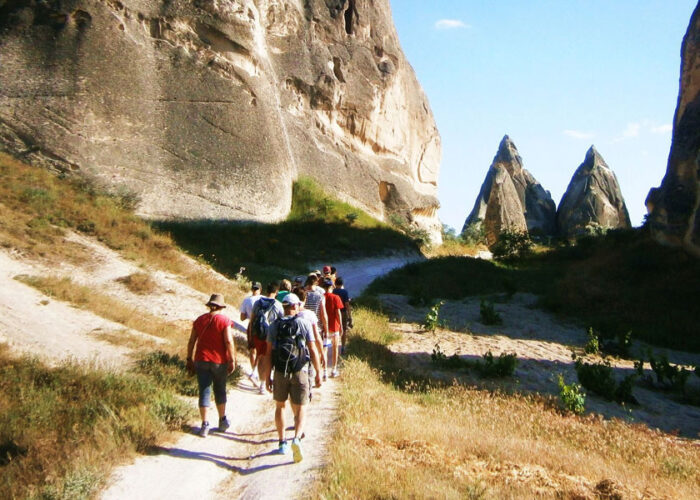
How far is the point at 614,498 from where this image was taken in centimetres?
425

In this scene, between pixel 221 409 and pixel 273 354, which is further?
pixel 221 409

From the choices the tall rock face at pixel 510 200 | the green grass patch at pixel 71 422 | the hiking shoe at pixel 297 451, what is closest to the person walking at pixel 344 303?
the green grass patch at pixel 71 422

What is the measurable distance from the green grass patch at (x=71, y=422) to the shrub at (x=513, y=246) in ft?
85.8

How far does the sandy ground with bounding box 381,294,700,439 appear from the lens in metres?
8.60

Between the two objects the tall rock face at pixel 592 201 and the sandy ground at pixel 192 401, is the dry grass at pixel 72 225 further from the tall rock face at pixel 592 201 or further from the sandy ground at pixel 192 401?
the tall rock face at pixel 592 201

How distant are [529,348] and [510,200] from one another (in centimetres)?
3931

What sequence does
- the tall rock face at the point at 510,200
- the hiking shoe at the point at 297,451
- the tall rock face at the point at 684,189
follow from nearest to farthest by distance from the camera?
the hiking shoe at the point at 297,451
the tall rock face at the point at 684,189
the tall rock face at the point at 510,200

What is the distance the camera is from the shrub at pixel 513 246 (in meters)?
30.2

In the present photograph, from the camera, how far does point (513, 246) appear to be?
30.4 metres

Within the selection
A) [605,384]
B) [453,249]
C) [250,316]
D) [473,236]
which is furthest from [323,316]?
[473,236]

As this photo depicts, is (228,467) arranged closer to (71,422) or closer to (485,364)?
(71,422)

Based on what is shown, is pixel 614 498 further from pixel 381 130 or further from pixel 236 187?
pixel 381 130

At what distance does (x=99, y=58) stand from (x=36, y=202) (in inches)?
249

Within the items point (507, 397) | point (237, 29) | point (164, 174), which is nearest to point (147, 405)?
point (507, 397)
